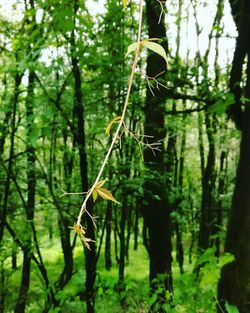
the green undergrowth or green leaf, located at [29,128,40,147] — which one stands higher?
green leaf, located at [29,128,40,147]

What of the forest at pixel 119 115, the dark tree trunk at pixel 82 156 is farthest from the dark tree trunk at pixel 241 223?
the dark tree trunk at pixel 82 156

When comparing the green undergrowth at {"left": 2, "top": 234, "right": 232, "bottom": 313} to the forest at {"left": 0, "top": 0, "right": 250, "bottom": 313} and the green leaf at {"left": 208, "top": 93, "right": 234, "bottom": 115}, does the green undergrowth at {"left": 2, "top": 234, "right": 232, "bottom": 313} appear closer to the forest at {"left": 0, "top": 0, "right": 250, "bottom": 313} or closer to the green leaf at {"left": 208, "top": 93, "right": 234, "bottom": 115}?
the forest at {"left": 0, "top": 0, "right": 250, "bottom": 313}

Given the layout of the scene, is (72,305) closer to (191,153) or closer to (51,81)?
(51,81)

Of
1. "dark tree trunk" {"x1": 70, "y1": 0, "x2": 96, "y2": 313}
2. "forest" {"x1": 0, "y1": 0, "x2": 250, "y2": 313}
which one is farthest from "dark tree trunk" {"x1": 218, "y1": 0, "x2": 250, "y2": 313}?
"dark tree trunk" {"x1": 70, "y1": 0, "x2": 96, "y2": 313}

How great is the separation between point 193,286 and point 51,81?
10.8 ft

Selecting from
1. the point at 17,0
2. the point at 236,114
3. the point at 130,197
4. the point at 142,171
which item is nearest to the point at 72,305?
the point at 130,197

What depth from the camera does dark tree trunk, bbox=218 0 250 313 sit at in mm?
3672

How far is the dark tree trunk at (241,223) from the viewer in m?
3.67

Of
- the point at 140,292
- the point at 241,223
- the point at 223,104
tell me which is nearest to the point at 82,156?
the point at 140,292

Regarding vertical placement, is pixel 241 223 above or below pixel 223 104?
below

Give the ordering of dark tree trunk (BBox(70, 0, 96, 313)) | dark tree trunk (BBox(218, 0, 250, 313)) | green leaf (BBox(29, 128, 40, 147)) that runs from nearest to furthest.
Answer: green leaf (BBox(29, 128, 40, 147)) < dark tree trunk (BBox(218, 0, 250, 313)) < dark tree trunk (BBox(70, 0, 96, 313))

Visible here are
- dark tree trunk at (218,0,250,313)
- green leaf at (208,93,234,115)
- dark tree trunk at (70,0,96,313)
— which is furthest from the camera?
dark tree trunk at (70,0,96,313)

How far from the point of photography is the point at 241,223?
3.75m

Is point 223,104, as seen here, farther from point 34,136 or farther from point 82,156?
point 82,156
